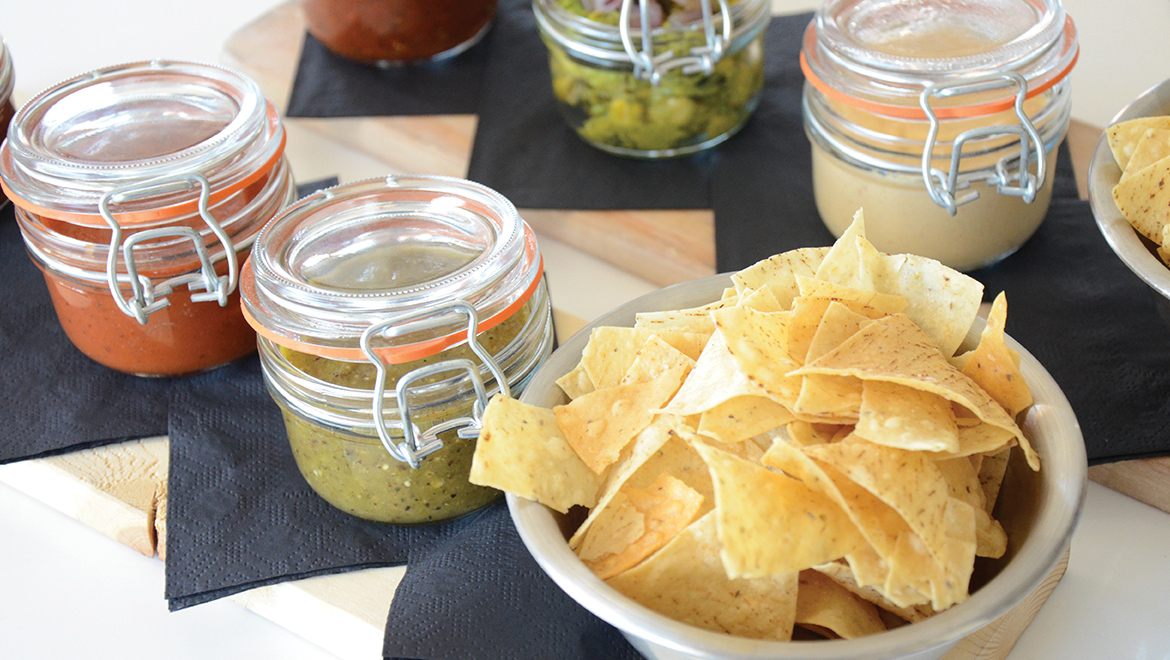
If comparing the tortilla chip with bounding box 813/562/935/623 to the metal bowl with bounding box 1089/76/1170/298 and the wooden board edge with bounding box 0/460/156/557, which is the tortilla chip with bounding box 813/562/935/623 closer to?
the metal bowl with bounding box 1089/76/1170/298

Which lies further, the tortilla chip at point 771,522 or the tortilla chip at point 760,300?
the tortilla chip at point 760,300

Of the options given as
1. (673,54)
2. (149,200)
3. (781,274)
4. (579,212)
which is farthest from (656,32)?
(149,200)

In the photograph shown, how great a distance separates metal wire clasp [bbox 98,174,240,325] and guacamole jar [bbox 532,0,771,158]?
496 mm

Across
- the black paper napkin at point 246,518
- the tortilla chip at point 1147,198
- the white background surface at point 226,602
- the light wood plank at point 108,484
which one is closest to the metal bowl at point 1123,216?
the tortilla chip at point 1147,198

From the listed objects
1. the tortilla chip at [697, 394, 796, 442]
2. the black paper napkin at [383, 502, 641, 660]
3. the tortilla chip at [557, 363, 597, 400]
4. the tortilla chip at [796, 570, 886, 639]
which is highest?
the tortilla chip at [697, 394, 796, 442]

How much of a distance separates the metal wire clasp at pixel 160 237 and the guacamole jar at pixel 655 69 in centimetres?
50

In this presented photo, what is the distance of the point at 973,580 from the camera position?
745mm

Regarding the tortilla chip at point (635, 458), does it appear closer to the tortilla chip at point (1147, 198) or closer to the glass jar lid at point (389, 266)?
the glass jar lid at point (389, 266)

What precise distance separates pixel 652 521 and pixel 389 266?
1.01 ft

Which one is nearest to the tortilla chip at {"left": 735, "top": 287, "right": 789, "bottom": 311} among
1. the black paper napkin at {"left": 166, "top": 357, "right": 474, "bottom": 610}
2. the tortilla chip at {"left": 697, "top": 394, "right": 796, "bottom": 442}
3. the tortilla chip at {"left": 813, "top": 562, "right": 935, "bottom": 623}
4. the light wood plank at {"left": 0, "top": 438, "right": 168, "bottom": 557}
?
the tortilla chip at {"left": 697, "top": 394, "right": 796, "bottom": 442}

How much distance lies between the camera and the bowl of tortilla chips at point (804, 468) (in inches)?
25.0

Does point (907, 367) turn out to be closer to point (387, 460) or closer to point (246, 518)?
point (387, 460)

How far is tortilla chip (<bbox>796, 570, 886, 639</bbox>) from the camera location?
2.24ft

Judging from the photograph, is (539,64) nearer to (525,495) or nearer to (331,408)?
(331,408)
